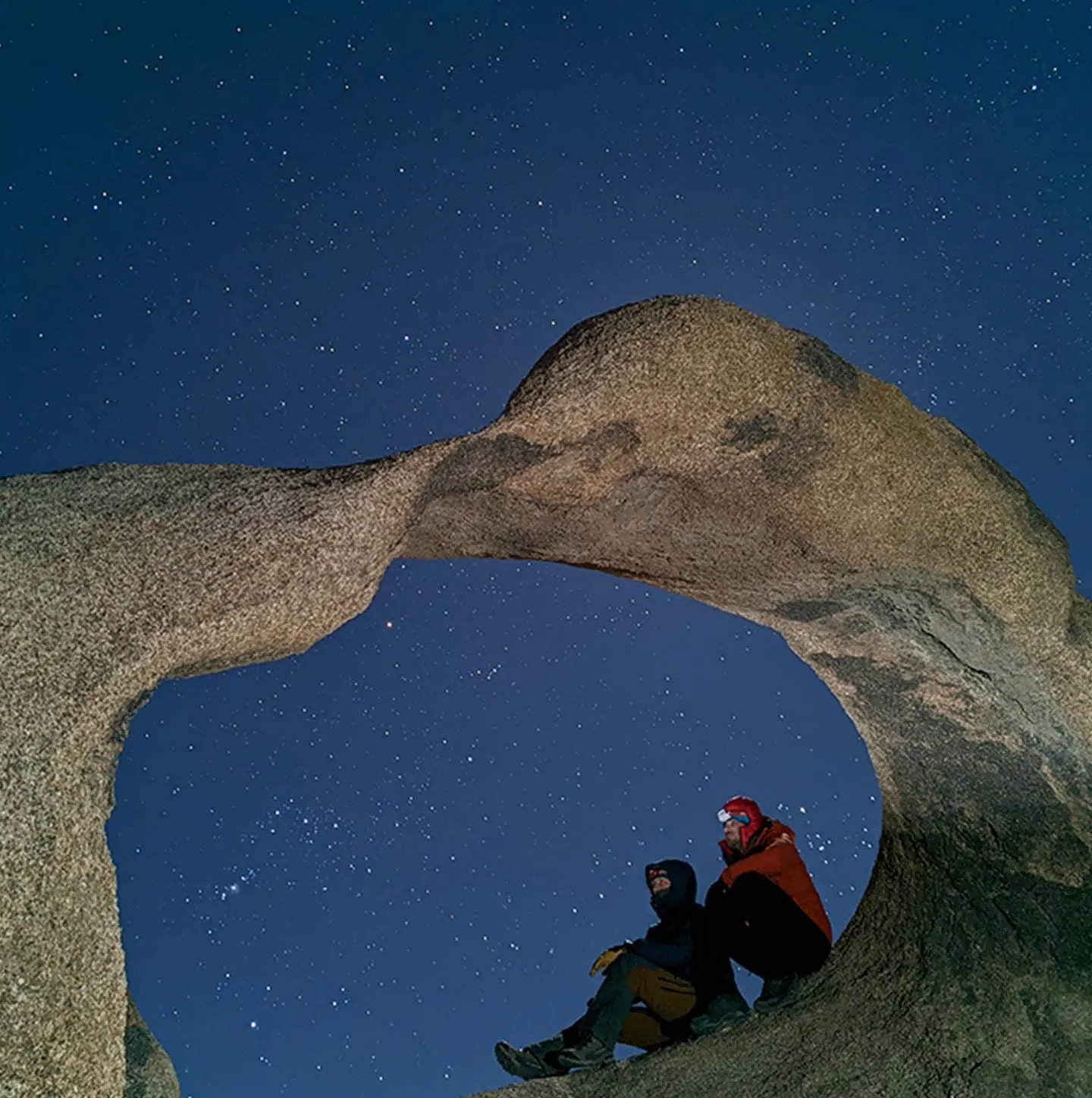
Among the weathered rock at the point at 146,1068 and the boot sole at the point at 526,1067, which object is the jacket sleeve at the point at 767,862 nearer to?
the boot sole at the point at 526,1067

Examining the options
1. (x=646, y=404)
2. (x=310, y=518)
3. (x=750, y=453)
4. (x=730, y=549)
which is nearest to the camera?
(x=310, y=518)

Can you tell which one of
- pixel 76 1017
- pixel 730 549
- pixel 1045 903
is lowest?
pixel 1045 903

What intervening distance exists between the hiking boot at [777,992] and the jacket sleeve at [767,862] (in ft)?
1.52

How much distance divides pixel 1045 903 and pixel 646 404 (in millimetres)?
2654

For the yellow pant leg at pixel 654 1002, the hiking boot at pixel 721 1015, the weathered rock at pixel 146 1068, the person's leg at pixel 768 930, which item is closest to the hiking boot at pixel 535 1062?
the yellow pant leg at pixel 654 1002

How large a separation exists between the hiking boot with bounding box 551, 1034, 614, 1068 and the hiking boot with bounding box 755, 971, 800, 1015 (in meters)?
0.69

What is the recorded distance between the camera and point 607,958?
4715mm

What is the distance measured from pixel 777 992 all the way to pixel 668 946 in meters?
0.56

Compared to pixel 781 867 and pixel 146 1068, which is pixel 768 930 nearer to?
pixel 781 867

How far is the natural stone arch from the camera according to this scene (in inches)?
102

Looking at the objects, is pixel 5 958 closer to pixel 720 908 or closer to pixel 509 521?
pixel 509 521

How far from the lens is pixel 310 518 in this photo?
10.2ft

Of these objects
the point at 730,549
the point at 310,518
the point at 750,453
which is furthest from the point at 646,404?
the point at 310,518

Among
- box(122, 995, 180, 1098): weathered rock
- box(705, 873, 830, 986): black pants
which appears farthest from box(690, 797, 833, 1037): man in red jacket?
box(122, 995, 180, 1098): weathered rock
